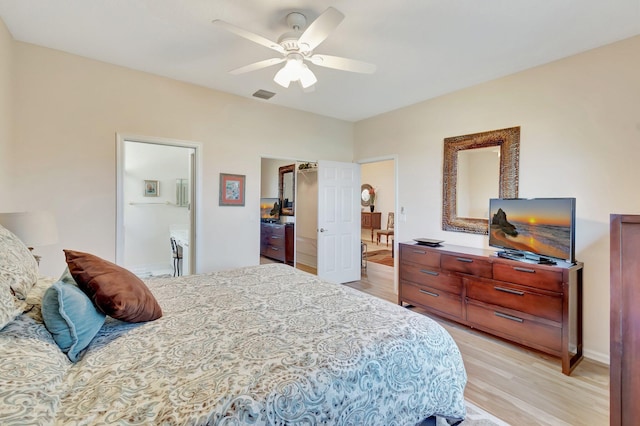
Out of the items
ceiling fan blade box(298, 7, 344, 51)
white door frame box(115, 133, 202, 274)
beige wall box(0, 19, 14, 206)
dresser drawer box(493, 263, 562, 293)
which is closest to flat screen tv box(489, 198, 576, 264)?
dresser drawer box(493, 263, 562, 293)

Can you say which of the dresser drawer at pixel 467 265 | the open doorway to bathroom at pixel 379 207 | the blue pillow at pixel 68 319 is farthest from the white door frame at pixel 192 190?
the open doorway to bathroom at pixel 379 207

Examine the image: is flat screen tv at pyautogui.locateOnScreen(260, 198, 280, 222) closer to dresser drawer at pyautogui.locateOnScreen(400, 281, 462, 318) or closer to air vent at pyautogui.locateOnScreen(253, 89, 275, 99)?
air vent at pyautogui.locateOnScreen(253, 89, 275, 99)

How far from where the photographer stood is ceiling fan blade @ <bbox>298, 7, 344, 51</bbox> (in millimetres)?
1667

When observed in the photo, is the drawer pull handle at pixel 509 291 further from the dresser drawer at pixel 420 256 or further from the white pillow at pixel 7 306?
the white pillow at pixel 7 306

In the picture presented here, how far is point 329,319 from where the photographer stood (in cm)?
152

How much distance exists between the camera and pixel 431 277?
3.32 meters

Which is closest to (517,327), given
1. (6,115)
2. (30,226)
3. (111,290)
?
(111,290)

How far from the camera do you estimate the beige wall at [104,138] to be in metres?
2.70

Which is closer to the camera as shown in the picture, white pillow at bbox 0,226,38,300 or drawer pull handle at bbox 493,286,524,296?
white pillow at bbox 0,226,38,300

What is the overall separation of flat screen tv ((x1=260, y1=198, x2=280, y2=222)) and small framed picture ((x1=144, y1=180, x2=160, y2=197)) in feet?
7.09

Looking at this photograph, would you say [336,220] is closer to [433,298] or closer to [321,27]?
[433,298]

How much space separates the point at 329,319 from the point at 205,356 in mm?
616

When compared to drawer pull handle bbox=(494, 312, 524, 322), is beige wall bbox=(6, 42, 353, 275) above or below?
above

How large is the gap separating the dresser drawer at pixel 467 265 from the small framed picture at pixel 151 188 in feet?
16.0
